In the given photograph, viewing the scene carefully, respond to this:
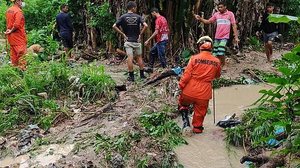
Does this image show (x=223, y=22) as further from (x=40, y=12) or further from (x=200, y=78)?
(x=40, y=12)

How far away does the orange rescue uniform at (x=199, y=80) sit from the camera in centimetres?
655

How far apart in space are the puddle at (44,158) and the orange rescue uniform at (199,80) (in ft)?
5.93

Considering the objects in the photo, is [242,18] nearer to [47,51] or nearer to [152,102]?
[47,51]

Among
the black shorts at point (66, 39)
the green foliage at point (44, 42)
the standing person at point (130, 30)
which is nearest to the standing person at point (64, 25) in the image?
the black shorts at point (66, 39)

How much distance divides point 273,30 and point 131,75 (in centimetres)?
439

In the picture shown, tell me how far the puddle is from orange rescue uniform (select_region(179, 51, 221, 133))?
1.81m

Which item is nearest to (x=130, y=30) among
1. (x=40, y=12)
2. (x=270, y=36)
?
(x=270, y=36)

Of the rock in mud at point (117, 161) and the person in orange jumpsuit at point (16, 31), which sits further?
the person in orange jumpsuit at point (16, 31)

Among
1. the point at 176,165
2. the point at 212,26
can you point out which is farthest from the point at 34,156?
the point at 212,26

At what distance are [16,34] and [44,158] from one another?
437cm

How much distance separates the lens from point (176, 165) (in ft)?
19.2

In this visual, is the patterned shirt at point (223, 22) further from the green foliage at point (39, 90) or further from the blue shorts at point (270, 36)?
the green foliage at point (39, 90)

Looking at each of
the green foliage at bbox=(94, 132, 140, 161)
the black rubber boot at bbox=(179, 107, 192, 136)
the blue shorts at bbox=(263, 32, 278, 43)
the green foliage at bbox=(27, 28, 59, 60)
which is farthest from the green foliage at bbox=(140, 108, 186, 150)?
the green foliage at bbox=(27, 28, 59, 60)

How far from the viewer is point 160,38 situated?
1105 centimetres
